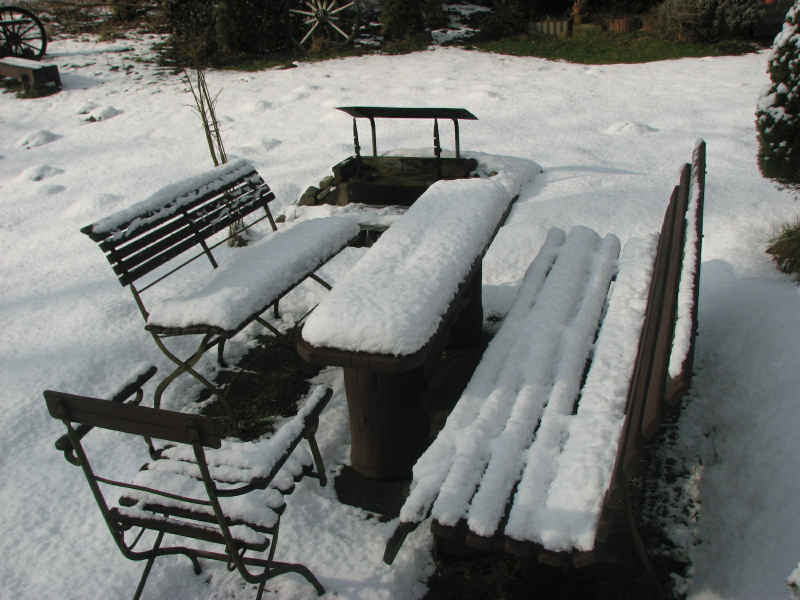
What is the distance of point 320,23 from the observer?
11500 mm

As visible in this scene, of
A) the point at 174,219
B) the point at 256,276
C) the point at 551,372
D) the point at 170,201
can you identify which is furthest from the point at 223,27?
the point at 551,372

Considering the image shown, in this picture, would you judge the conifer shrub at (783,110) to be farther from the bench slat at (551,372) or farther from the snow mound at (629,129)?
the snow mound at (629,129)

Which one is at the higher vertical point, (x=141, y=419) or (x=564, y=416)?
(x=141, y=419)

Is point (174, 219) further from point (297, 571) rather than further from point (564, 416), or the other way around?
point (564, 416)

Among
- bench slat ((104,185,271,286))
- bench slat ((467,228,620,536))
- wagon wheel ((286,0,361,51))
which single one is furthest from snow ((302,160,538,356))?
wagon wheel ((286,0,361,51))

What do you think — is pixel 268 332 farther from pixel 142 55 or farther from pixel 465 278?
pixel 142 55

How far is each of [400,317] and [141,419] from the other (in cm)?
91

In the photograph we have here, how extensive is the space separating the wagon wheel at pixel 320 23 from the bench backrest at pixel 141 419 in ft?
34.3

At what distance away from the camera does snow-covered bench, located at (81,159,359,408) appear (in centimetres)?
300

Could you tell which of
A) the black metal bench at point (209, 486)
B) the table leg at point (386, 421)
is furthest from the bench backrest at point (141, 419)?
the table leg at point (386, 421)

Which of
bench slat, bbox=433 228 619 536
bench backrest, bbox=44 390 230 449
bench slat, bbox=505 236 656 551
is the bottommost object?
bench slat, bbox=433 228 619 536

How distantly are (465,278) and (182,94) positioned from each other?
7693mm

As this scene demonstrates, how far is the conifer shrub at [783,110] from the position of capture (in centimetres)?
362

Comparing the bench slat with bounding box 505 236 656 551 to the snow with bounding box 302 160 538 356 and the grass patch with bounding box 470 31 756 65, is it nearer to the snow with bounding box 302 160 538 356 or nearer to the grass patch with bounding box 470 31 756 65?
the snow with bounding box 302 160 538 356
